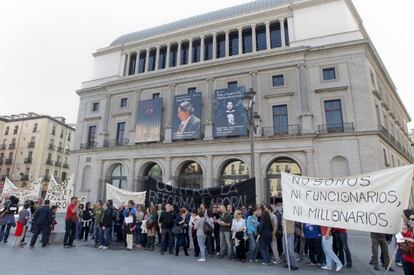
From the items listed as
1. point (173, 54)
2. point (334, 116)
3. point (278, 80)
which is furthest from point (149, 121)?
point (334, 116)

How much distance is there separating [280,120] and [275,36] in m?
10.4

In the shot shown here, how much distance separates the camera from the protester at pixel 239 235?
9.45m

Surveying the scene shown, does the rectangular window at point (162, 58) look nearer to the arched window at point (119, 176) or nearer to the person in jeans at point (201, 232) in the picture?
the arched window at point (119, 176)

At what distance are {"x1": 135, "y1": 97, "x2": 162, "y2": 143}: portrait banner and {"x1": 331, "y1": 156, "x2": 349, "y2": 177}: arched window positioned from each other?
17.0 m

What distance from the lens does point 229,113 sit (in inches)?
1016

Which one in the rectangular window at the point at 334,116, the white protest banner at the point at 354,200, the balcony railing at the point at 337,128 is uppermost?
the rectangular window at the point at 334,116

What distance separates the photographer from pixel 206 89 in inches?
1138

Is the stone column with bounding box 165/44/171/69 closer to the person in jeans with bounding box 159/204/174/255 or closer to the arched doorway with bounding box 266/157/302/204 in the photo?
the arched doorway with bounding box 266/157/302/204

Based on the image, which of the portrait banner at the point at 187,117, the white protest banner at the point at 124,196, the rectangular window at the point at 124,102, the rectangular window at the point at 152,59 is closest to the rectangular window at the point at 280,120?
the portrait banner at the point at 187,117

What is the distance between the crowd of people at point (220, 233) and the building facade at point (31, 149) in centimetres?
4873

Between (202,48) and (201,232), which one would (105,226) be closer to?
(201,232)

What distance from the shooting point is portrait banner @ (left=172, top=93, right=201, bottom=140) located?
27094 millimetres

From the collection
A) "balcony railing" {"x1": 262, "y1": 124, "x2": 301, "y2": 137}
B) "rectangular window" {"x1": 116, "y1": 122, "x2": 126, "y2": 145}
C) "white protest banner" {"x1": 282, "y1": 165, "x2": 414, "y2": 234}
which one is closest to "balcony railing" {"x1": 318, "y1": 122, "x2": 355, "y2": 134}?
"balcony railing" {"x1": 262, "y1": 124, "x2": 301, "y2": 137}

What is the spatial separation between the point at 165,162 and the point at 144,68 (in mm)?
14291
